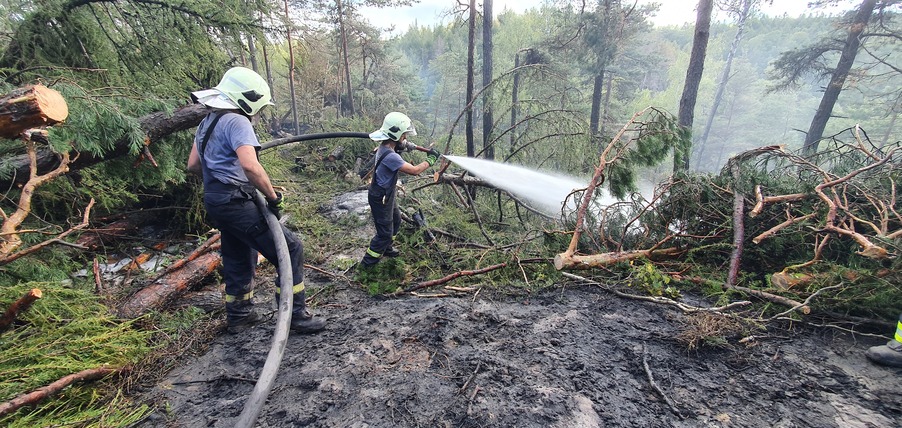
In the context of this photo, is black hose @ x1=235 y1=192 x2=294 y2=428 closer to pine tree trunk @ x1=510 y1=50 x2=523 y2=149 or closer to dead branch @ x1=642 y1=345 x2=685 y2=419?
dead branch @ x1=642 y1=345 x2=685 y2=419

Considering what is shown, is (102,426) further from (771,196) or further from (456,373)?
(771,196)

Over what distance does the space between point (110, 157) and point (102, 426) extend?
3.12 meters

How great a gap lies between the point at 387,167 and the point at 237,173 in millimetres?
1663

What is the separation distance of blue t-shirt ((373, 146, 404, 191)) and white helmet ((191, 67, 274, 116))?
1.53 metres

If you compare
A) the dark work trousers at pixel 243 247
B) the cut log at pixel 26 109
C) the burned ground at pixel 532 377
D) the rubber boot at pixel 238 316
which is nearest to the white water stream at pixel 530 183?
the burned ground at pixel 532 377

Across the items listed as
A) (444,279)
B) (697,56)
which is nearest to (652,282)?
(444,279)

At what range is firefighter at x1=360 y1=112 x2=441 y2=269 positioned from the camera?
4090mm

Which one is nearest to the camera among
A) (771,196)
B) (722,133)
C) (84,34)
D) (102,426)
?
(102,426)

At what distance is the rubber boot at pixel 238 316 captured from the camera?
3080 millimetres

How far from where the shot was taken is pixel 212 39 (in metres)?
4.94

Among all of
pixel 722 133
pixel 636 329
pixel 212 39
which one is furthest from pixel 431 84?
pixel 636 329

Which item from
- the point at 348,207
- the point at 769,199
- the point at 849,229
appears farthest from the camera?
the point at 348,207

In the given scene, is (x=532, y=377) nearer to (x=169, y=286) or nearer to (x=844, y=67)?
(x=169, y=286)

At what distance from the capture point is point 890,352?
7.69 ft
